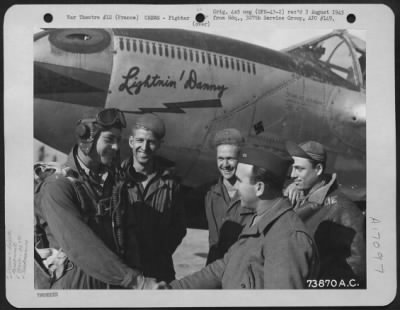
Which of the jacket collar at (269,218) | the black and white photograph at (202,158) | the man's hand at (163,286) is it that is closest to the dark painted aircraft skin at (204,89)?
the black and white photograph at (202,158)

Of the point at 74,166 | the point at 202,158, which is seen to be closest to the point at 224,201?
the point at 202,158

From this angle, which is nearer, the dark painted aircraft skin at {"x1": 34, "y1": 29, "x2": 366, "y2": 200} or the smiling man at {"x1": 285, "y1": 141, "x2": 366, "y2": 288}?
the dark painted aircraft skin at {"x1": 34, "y1": 29, "x2": 366, "y2": 200}

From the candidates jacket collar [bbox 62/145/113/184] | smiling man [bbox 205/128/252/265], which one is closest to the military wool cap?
smiling man [bbox 205/128/252/265]

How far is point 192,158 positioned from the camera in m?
3.90

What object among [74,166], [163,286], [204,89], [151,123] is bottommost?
[163,286]

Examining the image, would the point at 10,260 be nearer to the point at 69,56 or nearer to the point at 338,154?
the point at 69,56

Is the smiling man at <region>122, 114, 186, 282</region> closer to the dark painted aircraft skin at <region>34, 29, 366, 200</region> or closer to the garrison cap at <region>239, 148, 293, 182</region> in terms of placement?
the dark painted aircraft skin at <region>34, 29, 366, 200</region>

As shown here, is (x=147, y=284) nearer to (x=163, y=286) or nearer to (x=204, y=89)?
(x=163, y=286)

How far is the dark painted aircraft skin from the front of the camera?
381 cm

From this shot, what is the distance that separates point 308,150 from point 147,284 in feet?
4.26

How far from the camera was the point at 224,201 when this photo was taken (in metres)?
3.91

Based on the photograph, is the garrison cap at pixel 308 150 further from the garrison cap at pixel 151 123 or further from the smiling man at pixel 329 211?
the garrison cap at pixel 151 123

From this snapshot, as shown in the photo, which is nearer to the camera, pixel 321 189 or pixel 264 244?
pixel 264 244

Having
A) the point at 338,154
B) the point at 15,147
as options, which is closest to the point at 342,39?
the point at 338,154
